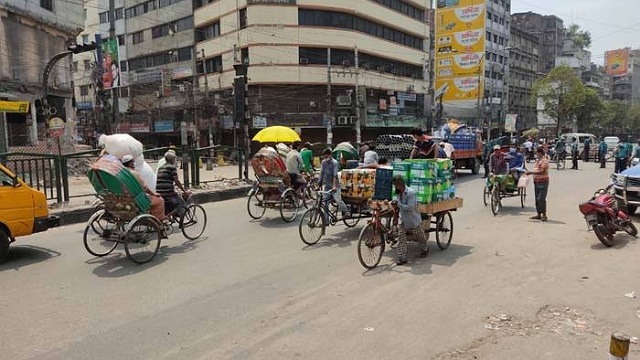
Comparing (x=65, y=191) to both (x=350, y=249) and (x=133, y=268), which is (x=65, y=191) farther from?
(x=350, y=249)

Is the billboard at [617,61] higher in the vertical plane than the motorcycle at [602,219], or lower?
higher

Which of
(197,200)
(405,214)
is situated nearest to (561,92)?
(197,200)

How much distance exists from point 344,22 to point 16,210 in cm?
3730

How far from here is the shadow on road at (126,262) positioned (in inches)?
265

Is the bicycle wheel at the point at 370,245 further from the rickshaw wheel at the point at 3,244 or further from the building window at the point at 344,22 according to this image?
the building window at the point at 344,22

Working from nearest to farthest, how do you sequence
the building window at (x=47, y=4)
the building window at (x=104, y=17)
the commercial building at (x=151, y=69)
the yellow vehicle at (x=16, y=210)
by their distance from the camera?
the yellow vehicle at (x=16, y=210)
the building window at (x=47, y=4)
the commercial building at (x=151, y=69)
the building window at (x=104, y=17)

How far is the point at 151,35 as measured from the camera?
51.1 m

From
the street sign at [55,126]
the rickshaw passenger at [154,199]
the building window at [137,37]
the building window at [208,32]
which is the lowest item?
the rickshaw passenger at [154,199]

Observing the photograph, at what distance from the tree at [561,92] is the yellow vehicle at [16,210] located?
5962 centimetres

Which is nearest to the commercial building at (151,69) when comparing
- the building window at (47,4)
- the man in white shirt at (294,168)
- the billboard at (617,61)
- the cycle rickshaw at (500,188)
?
the building window at (47,4)

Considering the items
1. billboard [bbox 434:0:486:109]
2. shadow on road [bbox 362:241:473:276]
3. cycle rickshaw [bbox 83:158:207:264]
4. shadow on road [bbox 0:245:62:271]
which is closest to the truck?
shadow on road [bbox 362:241:473:276]

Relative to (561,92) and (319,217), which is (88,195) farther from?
(561,92)

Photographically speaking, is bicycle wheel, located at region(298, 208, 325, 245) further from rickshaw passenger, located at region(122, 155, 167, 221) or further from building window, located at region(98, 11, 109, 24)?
building window, located at region(98, 11, 109, 24)

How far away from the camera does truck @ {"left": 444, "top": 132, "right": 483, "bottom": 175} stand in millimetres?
20389
